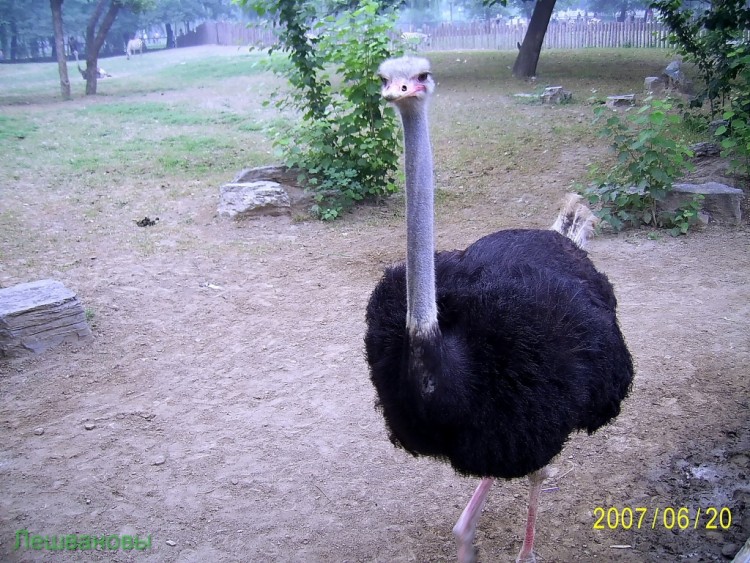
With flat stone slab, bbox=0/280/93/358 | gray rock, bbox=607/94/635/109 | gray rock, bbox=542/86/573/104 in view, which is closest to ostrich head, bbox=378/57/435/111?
flat stone slab, bbox=0/280/93/358

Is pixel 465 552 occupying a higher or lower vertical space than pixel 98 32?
lower

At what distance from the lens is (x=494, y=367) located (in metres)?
2.45

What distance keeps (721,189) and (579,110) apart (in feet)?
17.7

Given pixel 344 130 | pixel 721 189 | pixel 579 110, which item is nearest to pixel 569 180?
pixel 721 189

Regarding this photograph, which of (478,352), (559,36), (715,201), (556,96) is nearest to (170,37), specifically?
(559,36)

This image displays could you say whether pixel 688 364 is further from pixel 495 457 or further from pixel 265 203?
pixel 265 203

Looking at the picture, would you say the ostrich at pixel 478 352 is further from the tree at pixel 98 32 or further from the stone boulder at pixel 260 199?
the tree at pixel 98 32

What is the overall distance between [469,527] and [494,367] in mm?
865

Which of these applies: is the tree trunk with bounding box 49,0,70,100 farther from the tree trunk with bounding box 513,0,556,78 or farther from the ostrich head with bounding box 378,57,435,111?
→ the ostrich head with bounding box 378,57,435,111

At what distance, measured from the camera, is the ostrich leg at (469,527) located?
2.92 metres

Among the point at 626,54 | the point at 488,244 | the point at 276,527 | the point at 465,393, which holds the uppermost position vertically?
the point at 626,54

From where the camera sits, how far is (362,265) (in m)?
6.32

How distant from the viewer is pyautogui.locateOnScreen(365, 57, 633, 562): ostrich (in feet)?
7.61

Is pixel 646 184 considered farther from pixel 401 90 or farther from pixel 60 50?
pixel 60 50
